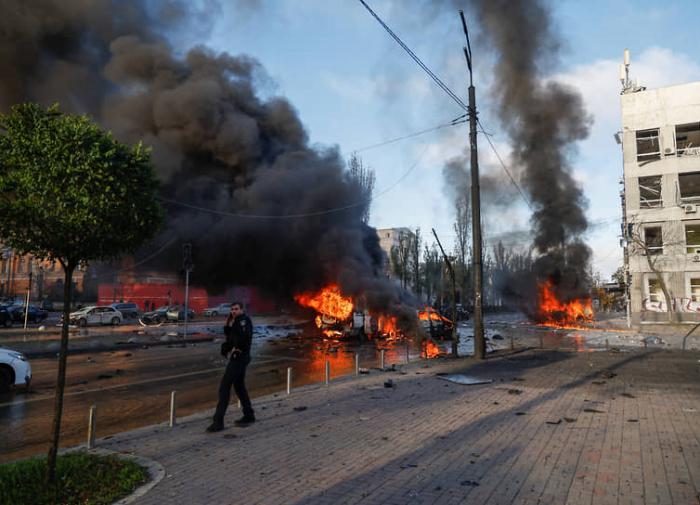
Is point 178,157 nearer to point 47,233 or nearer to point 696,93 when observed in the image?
point 47,233

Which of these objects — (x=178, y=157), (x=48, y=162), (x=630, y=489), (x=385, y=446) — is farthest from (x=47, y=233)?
(x=178, y=157)

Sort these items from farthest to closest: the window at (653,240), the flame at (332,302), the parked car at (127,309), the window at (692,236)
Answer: the parked car at (127,309) < the window at (653,240) < the window at (692,236) < the flame at (332,302)

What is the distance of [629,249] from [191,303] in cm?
3565

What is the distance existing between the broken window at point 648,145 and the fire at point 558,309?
31.8 ft

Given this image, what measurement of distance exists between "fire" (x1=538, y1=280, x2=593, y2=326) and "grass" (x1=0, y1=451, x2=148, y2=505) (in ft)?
105

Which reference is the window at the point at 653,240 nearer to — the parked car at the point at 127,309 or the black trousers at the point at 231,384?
the black trousers at the point at 231,384

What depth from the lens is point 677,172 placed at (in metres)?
26.2

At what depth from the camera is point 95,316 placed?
28.9 metres

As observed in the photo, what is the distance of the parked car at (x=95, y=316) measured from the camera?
1109 inches

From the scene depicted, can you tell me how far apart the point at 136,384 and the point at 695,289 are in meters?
27.9

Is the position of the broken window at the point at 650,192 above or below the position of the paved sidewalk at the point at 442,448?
above

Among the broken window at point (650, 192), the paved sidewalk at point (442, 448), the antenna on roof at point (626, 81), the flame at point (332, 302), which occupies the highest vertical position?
the antenna on roof at point (626, 81)

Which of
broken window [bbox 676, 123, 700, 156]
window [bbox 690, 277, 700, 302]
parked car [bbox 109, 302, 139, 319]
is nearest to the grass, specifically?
window [bbox 690, 277, 700, 302]

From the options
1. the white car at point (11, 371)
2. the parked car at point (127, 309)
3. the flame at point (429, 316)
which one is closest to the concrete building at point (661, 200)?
the flame at point (429, 316)
